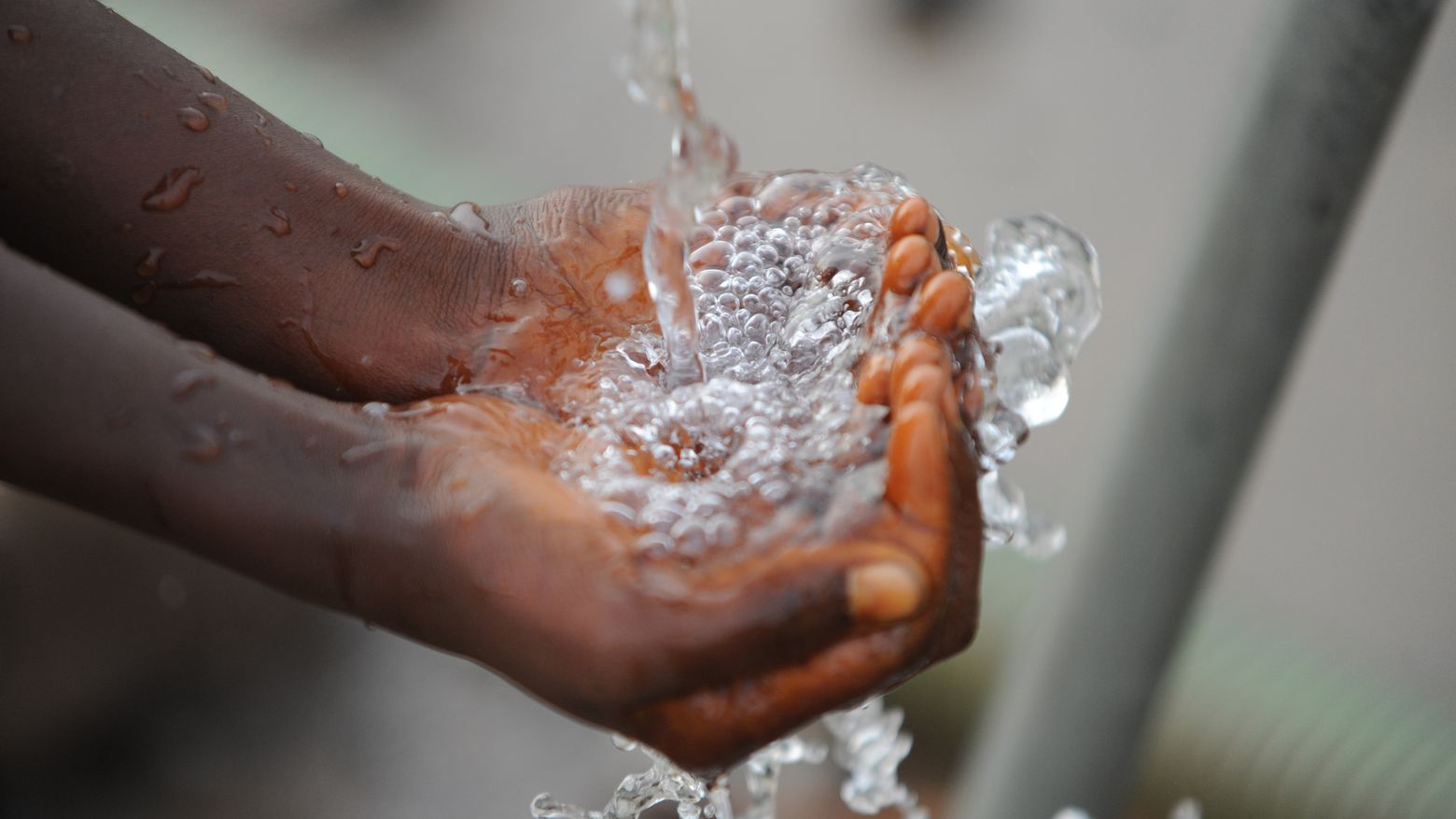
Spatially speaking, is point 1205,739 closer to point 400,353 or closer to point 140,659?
point 400,353

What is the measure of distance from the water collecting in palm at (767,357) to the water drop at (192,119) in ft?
0.96

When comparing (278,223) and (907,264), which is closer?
(907,264)

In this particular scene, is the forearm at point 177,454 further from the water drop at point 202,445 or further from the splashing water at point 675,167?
the splashing water at point 675,167

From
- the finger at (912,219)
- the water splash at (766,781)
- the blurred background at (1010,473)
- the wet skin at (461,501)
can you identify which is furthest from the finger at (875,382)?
the blurred background at (1010,473)

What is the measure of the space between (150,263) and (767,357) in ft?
1.33

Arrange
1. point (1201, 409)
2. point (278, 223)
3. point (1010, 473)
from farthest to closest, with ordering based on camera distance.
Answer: point (1010, 473) → point (1201, 409) → point (278, 223)

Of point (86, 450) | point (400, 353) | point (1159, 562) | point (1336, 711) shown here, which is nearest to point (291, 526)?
point (86, 450)

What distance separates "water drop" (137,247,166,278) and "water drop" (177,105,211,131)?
0.09 meters

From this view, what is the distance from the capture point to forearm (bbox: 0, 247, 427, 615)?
1.81ft

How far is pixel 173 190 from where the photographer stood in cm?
79

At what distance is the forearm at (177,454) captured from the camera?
552mm

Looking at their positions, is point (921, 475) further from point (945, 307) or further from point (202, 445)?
point (202, 445)

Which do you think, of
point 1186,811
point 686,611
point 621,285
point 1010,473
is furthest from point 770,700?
point 1010,473

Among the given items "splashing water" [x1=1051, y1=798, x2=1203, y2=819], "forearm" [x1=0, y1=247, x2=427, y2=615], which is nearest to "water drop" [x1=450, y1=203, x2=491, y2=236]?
"forearm" [x1=0, y1=247, x2=427, y2=615]
